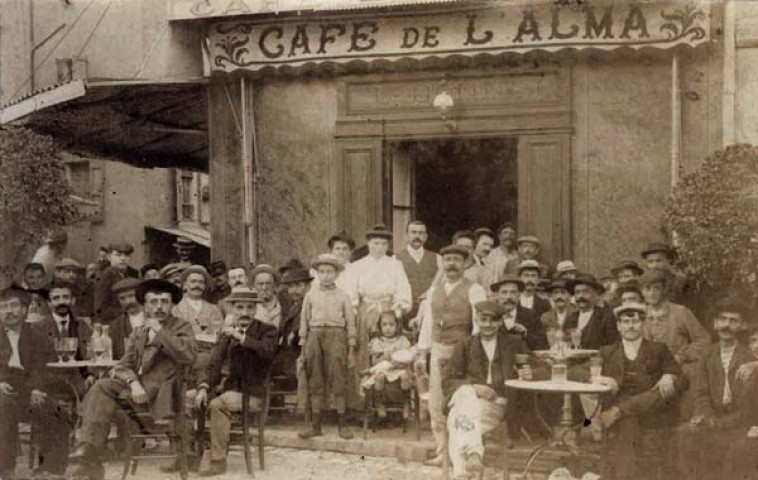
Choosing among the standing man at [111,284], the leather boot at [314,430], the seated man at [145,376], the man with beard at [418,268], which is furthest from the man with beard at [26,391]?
the man with beard at [418,268]

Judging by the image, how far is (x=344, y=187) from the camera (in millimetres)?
10203

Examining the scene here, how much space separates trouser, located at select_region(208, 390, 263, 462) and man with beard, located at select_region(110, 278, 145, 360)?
1.11 m

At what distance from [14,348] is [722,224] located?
17.5ft

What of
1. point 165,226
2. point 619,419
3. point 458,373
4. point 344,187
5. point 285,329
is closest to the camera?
point 619,419

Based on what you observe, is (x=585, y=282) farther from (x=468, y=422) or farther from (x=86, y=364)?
(x=86, y=364)

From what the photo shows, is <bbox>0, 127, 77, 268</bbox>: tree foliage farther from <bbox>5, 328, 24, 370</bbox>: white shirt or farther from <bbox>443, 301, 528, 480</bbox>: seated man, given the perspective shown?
<bbox>443, 301, 528, 480</bbox>: seated man

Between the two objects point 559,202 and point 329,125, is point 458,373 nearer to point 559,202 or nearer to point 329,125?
point 559,202

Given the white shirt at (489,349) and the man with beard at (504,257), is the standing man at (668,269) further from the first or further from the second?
the white shirt at (489,349)

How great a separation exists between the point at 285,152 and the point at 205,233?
41.9 ft

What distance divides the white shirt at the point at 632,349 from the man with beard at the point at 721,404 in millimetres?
460

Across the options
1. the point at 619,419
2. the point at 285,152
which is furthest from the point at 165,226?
the point at 619,419

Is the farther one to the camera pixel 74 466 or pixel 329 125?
pixel 329 125

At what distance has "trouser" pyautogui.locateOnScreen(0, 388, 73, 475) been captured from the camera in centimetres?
698

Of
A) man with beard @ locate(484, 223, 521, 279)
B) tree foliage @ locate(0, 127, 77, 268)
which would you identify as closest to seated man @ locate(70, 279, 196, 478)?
man with beard @ locate(484, 223, 521, 279)
